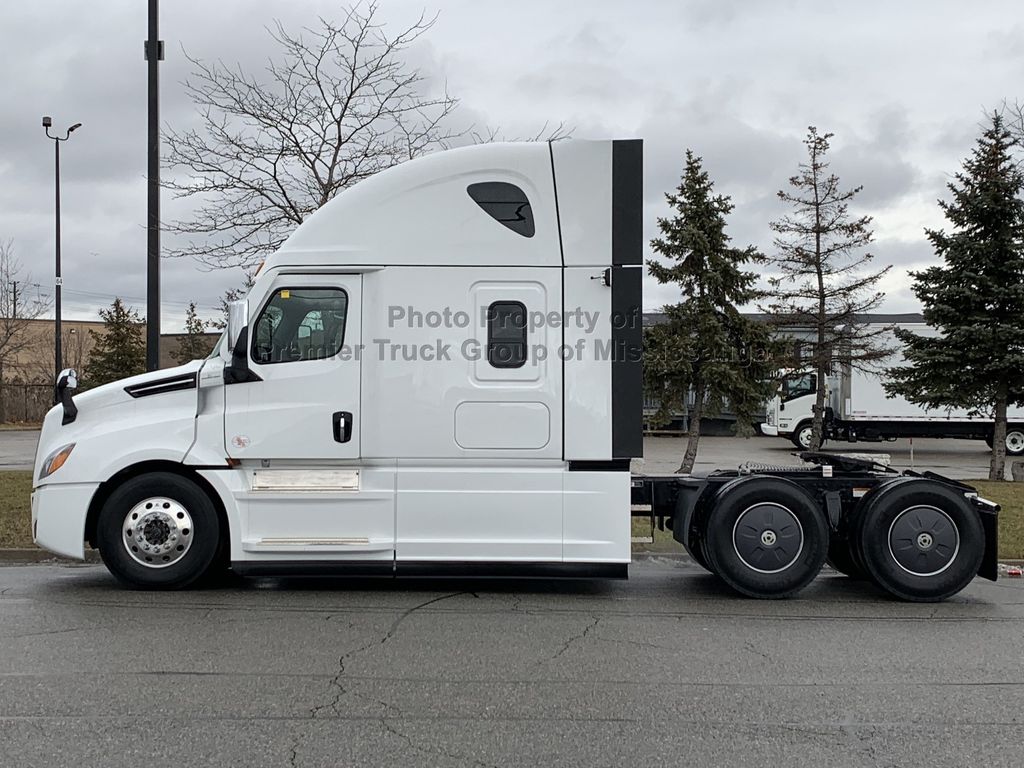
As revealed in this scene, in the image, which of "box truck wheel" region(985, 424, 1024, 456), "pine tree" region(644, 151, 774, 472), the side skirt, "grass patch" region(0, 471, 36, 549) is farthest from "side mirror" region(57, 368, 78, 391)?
"box truck wheel" region(985, 424, 1024, 456)

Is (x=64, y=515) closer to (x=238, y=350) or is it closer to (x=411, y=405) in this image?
(x=238, y=350)

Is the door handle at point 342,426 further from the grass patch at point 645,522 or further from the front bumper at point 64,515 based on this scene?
the grass patch at point 645,522

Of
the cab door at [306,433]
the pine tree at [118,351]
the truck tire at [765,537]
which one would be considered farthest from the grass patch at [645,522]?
the pine tree at [118,351]

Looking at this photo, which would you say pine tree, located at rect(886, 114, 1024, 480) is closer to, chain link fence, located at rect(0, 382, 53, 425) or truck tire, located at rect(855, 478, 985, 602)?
truck tire, located at rect(855, 478, 985, 602)

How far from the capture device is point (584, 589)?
828cm

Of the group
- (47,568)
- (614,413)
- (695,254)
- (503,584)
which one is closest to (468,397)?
(614,413)

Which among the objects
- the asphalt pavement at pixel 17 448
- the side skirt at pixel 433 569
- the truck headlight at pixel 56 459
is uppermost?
the truck headlight at pixel 56 459

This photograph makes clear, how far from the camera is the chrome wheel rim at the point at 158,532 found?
7637mm

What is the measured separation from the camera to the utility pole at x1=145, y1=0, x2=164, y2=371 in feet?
36.1

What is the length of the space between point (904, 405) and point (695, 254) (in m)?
13.4

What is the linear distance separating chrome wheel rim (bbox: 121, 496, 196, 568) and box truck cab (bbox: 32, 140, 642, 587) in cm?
1

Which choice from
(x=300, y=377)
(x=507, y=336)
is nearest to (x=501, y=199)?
(x=507, y=336)

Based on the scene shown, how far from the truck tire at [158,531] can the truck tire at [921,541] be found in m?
5.25

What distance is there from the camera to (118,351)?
3950 cm
